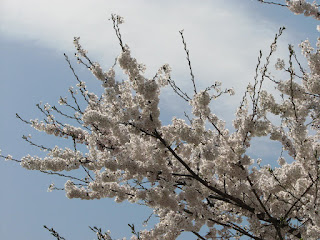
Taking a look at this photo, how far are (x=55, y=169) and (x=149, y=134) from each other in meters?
2.17

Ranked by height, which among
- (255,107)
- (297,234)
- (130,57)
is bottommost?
(297,234)

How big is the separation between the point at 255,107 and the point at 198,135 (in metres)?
1.19

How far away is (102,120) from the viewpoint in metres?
5.88

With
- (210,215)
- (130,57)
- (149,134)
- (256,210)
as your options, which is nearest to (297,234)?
(256,210)

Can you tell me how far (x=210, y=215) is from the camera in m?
6.32

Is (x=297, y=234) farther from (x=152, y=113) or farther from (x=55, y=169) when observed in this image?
(x=55, y=169)

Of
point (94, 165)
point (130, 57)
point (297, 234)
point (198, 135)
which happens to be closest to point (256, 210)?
point (297, 234)

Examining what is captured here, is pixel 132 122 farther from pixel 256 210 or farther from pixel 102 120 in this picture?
pixel 256 210

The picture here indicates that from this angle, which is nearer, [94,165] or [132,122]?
[132,122]

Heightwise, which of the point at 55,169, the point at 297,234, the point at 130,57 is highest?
the point at 130,57

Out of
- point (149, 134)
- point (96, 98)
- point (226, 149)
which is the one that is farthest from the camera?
point (96, 98)

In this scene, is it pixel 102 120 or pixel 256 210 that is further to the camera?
pixel 256 210

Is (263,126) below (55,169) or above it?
above

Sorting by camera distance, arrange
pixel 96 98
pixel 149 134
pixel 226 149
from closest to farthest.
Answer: pixel 149 134 < pixel 226 149 < pixel 96 98
